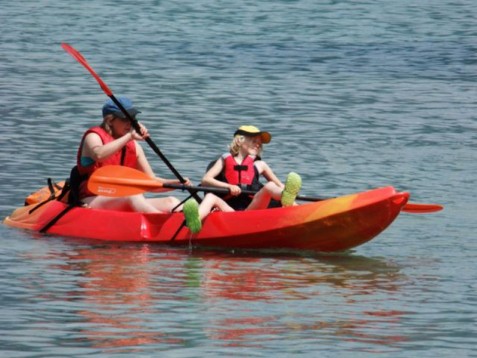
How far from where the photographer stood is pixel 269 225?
12.9m

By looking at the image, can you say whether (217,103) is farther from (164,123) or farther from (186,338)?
(186,338)

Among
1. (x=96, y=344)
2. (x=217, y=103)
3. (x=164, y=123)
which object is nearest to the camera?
(x=96, y=344)

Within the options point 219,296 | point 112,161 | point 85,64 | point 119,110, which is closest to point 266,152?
point 85,64

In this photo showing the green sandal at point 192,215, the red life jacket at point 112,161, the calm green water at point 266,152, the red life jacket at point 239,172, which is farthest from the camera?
the red life jacket at point 112,161

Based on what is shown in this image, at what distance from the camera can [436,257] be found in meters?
13.2

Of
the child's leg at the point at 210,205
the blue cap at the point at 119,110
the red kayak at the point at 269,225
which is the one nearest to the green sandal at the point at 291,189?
the red kayak at the point at 269,225

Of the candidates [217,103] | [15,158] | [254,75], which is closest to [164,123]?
[217,103]

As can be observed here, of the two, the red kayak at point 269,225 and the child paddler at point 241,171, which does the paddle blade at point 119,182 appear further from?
the child paddler at point 241,171

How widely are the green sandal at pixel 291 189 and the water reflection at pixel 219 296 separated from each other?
45 centimetres

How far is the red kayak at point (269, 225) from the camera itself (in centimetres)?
1270

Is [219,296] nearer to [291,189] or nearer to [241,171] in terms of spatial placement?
[291,189]

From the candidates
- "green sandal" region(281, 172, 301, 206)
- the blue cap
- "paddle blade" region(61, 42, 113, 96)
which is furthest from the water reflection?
"paddle blade" region(61, 42, 113, 96)

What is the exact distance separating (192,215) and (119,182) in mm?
696

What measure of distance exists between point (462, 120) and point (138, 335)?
39.5 feet
